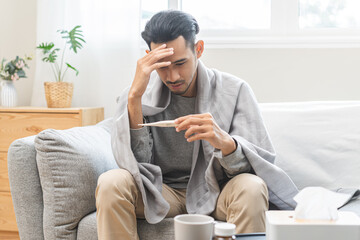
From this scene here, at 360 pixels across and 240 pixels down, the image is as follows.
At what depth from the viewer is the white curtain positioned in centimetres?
274

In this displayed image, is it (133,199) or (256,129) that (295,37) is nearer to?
(256,129)

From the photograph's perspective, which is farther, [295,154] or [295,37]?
[295,37]

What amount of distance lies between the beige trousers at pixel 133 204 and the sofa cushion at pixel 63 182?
17 centimetres

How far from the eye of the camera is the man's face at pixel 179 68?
1.61m

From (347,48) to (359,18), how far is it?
0.25 metres

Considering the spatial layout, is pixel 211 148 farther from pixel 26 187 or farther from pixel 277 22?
pixel 277 22

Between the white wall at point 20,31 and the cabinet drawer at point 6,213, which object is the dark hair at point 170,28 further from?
the white wall at point 20,31

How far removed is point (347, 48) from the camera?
2.57 m

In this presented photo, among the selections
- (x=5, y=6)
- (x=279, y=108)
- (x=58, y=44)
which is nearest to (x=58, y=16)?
(x=58, y=44)

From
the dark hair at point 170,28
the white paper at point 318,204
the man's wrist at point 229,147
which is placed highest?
the dark hair at point 170,28

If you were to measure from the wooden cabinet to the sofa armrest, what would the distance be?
918mm

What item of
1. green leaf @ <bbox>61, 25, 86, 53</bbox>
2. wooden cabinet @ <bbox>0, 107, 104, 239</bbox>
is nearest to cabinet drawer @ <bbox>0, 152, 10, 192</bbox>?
wooden cabinet @ <bbox>0, 107, 104, 239</bbox>

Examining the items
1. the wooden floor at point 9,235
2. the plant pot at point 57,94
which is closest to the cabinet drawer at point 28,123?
the plant pot at point 57,94

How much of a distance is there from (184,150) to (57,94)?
3.81 feet
